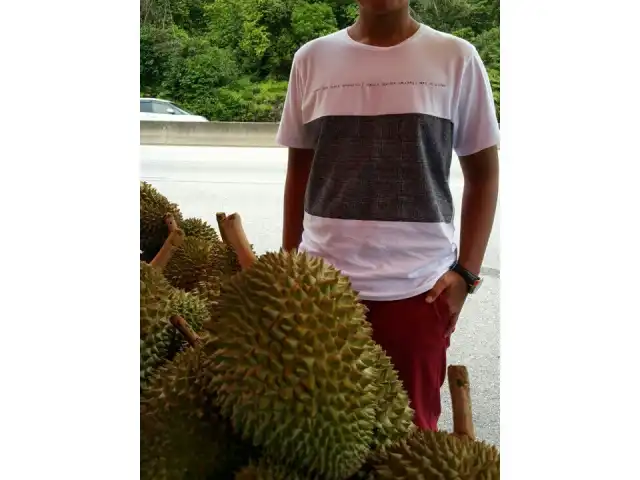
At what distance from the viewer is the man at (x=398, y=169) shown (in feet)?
2.52

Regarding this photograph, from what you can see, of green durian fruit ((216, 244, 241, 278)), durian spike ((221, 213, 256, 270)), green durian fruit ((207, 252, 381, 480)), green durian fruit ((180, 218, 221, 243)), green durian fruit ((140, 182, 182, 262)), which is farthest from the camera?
green durian fruit ((180, 218, 221, 243))

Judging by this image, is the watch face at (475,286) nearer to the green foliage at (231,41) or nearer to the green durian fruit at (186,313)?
the green foliage at (231,41)

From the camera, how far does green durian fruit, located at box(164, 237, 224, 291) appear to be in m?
0.98

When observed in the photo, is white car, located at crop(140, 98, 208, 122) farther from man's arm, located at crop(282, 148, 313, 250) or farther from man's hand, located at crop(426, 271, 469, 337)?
man's hand, located at crop(426, 271, 469, 337)

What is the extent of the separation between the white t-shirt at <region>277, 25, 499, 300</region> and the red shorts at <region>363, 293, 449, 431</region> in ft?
0.07

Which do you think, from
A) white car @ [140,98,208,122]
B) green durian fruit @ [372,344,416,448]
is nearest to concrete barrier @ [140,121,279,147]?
white car @ [140,98,208,122]

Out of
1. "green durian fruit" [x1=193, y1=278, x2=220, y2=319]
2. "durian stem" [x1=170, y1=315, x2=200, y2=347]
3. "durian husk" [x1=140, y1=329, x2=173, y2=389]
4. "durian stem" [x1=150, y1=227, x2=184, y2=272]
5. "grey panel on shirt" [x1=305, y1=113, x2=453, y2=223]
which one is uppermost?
"grey panel on shirt" [x1=305, y1=113, x2=453, y2=223]

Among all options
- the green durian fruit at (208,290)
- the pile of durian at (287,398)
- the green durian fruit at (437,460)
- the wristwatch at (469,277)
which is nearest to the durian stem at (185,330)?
the pile of durian at (287,398)

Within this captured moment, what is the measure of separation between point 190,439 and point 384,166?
0.39 m

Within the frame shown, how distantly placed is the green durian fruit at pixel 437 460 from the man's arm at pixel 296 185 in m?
0.37

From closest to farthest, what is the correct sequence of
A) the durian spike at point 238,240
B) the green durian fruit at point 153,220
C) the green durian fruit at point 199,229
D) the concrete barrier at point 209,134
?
the durian spike at point 238,240 < the concrete barrier at point 209,134 < the green durian fruit at point 153,220 < the green durian fruit at point 199,229

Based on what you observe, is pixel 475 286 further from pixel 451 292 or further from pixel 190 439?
pixel 190 439
